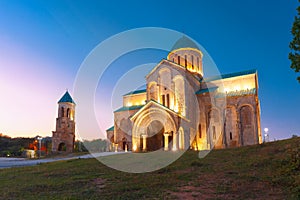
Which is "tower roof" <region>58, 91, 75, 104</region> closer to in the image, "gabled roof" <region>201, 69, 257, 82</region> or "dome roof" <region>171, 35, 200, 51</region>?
"dome roof" <region>171, 35, 200, 51</region>

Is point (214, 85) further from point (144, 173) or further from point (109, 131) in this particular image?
point (144, 173)

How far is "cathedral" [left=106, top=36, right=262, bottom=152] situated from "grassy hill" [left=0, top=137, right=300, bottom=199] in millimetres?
12513

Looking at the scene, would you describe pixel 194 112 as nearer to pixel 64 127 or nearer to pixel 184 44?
pixel 184 44

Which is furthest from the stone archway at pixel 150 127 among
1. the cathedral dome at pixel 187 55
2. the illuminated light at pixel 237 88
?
the illuminated light at pixel 237 88

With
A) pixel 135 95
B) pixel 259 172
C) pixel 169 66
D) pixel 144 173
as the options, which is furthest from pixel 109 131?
pixel 259 172

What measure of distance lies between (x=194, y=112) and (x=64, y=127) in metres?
22.5

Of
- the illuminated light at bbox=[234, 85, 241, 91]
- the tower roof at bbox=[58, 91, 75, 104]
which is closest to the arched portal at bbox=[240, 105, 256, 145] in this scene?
the illuminated light at bbox=[234, 85, 241, 91]

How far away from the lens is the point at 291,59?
430 inches

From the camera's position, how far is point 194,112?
97.3 feet

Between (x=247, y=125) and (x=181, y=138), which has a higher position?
(x=247, y=125)

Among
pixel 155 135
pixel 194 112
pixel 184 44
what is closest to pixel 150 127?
pixel 155 135

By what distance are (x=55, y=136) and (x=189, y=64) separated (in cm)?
2423

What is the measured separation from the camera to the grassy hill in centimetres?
848

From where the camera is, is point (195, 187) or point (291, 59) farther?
point (291, 59)
